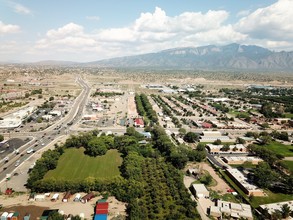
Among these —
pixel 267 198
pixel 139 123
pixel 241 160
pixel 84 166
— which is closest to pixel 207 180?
pixel 267 198

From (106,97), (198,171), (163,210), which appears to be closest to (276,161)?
(198,171)

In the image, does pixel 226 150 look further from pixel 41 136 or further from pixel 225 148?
pixel 41 136

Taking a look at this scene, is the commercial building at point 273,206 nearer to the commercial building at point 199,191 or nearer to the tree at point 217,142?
the commercial building at point 199,191

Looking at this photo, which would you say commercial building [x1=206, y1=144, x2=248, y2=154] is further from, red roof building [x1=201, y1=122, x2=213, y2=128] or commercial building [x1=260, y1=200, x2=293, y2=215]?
commercial building [x1=260, y1=200, x2=293, y2=215]

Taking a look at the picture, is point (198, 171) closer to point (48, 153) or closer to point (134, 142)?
point (134, 142)

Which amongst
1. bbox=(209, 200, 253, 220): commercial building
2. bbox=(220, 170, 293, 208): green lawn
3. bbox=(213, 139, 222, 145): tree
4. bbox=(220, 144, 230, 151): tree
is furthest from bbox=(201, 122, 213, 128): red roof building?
bbox=(209, 200, 253, 220): commercial building

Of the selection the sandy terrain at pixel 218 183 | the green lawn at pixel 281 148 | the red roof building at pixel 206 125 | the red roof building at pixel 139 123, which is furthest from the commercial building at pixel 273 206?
the red roof building at pixel 139 123

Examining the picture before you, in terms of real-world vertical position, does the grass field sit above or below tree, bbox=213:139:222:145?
below
